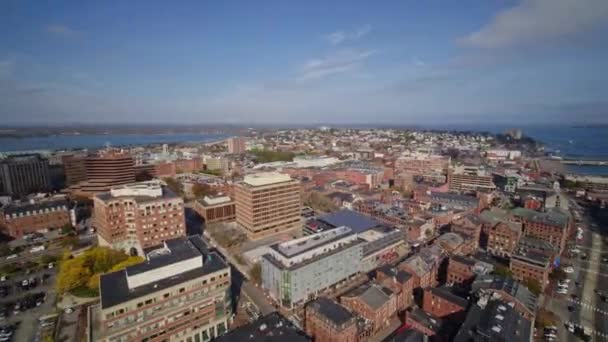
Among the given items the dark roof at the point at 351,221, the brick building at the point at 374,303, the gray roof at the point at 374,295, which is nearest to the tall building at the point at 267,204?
the dark roof at the point at 351,221

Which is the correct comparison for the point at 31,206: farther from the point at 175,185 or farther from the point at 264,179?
the point at 264,179

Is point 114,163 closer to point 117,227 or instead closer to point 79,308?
point 117,227

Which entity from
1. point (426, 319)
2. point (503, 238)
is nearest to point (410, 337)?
point (426, 319)

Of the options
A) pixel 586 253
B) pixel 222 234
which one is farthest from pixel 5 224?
pixel 586 253

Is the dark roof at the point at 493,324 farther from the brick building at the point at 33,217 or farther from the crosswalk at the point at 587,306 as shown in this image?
the brick building at the point at 33,217

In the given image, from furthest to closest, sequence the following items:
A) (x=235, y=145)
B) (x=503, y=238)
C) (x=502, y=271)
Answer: (x=235, y=145) → (x=503, y=238) → (x=502, y=271)
